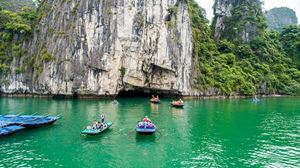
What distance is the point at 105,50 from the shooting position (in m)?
46.2

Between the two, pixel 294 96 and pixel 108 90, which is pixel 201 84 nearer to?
pixel 108 90

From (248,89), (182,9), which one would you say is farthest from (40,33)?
(248,89)

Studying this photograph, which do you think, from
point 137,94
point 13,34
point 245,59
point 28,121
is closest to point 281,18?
point 245,59

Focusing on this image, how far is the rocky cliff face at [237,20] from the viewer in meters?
74.6

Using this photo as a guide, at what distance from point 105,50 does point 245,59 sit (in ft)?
121

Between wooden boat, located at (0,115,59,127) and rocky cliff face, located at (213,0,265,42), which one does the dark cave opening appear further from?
rocky cliff face, located at (213,0,265,42)

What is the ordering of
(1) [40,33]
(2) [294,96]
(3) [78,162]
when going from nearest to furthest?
(3) [78,162]
(1) [40,33]
(2) [294,96]

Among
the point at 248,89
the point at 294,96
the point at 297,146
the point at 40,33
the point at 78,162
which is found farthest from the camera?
the point at 294,96

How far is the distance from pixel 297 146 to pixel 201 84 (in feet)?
116

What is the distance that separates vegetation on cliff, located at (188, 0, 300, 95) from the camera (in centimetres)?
5894

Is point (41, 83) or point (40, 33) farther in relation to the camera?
point (40, 33)

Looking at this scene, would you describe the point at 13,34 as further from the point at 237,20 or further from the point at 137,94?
the point at 237,20

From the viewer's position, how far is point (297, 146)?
20531 millimetres

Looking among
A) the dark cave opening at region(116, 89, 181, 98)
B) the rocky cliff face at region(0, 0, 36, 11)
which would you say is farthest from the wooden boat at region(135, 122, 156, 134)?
the rocky cliff face at region(0, 0, 36, 11)
